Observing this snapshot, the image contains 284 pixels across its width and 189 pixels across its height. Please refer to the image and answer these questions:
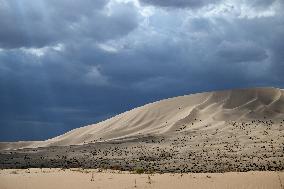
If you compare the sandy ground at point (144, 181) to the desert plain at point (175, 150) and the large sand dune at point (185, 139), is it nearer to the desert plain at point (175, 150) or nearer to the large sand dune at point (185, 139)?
the desert plain at point (175, 150)

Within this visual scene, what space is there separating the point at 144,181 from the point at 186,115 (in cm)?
2927

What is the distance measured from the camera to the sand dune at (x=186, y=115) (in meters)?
42.4

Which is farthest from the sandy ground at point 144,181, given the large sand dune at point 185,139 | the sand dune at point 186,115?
the sand dune at point 186,115

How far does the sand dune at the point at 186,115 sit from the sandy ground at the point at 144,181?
20.0 meters

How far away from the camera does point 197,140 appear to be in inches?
1357

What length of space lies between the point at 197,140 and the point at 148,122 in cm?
1358

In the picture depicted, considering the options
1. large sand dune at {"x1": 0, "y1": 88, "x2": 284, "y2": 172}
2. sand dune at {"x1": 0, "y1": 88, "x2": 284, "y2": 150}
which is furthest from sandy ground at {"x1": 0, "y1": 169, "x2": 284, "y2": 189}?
sand dune at {"x1": 0, "y1": 88, "x2": 284, "y2": 150}

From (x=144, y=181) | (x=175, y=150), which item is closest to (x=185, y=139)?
(x=175, y=150)

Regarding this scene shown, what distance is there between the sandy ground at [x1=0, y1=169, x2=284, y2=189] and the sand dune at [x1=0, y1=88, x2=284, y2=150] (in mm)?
20047

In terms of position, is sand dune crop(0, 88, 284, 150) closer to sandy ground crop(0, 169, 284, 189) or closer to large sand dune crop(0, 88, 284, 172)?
large sand dune crop(0, 88, 284, 172)

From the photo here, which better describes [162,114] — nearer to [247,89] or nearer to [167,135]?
[247,89]

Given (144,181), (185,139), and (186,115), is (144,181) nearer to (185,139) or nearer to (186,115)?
(185,139)

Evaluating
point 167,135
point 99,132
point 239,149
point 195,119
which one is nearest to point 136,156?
point 239,149

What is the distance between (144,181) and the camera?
16906mm
